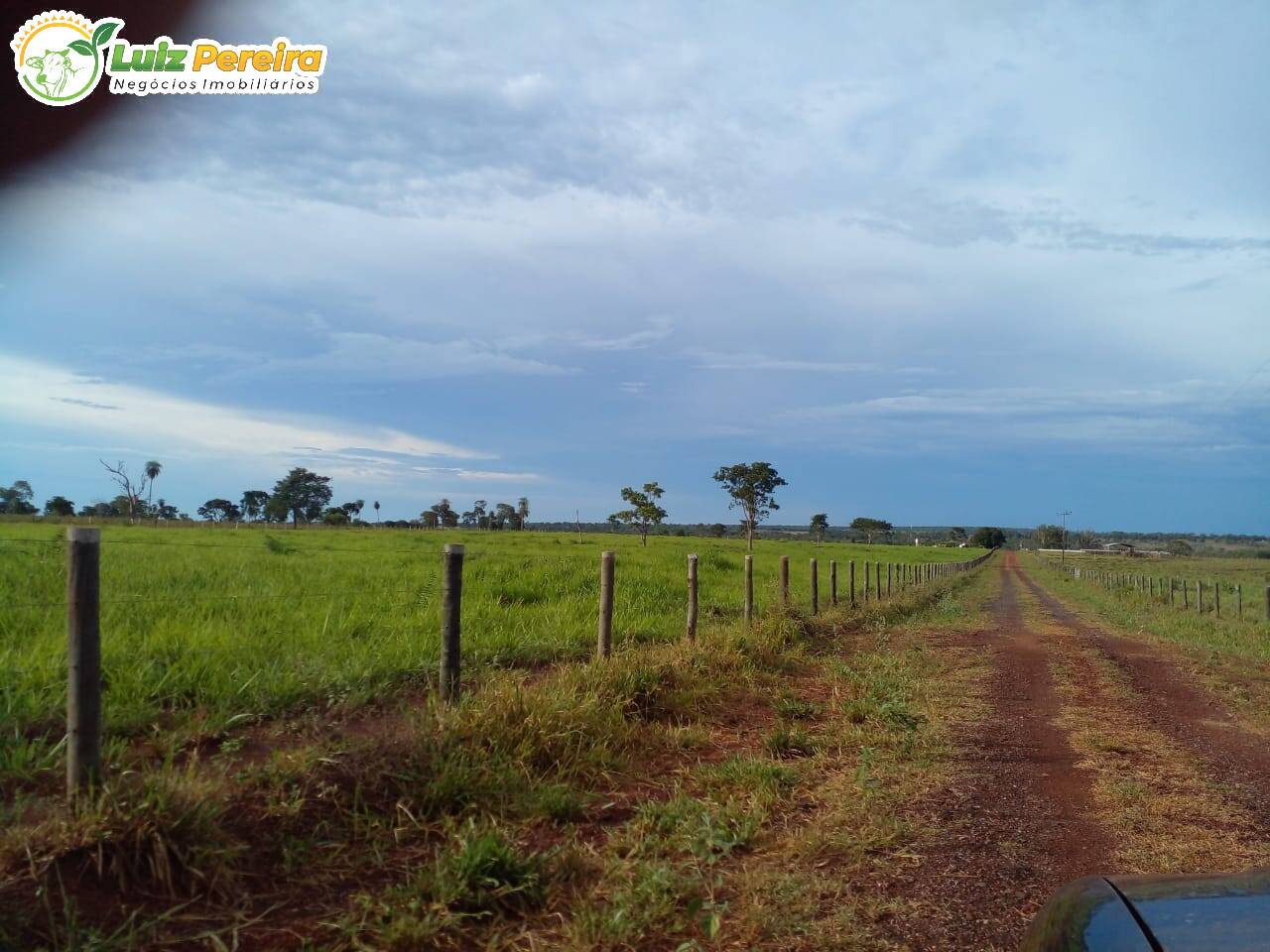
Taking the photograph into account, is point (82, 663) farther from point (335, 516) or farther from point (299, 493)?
point (335, 516)

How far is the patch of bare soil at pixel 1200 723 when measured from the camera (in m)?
5.68

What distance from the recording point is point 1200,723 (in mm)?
7648

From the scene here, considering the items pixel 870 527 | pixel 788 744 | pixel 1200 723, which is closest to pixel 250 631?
pixel 788 744

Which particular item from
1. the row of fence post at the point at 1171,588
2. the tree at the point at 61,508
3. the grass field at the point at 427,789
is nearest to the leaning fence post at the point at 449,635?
the grass field at the point at 427,789

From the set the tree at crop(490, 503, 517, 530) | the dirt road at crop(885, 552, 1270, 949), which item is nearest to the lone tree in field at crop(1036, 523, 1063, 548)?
the tree at crop(490, 503, 517, 530)

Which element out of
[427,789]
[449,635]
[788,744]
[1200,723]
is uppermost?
[449,635]

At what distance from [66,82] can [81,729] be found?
12.4ft

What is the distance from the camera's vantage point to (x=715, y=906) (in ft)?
11.7

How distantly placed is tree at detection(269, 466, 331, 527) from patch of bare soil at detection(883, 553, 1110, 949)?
5074 centimetres

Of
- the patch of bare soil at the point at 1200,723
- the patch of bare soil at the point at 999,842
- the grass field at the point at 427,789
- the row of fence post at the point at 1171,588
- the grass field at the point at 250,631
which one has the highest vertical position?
the grass field at the point at 250,631

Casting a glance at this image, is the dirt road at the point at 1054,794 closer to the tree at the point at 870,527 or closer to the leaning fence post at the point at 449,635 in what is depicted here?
the leaning fence post at the point at 449,635

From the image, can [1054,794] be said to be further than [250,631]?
No

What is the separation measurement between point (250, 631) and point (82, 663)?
313 centimetres

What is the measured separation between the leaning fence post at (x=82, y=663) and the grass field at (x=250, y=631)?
23.7 inches
